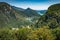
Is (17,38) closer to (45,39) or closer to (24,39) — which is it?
(24,39)

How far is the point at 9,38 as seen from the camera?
239ft

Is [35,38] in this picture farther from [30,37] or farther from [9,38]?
[9,38]

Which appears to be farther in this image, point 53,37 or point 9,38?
point 53,37

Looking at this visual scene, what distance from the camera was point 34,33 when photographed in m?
73.5

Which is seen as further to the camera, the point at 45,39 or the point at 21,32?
the point at 21,32

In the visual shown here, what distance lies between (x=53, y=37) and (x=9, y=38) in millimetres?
15703

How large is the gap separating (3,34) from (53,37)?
17288 mm

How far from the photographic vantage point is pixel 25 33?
7412cm

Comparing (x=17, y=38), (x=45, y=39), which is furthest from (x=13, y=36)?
(x=45, y=39)

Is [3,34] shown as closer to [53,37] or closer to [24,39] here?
[24,39]

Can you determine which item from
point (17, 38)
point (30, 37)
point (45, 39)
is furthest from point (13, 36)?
point (45, 39)

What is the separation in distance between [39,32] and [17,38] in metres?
7.57

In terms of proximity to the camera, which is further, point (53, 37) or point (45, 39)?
point (53, 37)

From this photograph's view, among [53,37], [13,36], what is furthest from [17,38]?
[53,37]
